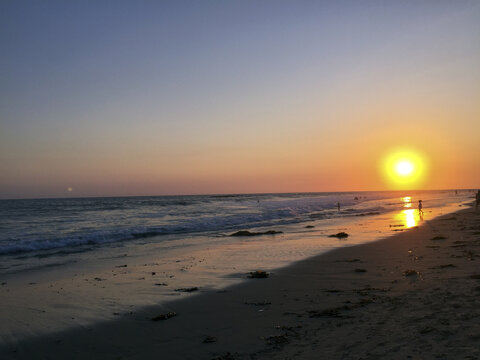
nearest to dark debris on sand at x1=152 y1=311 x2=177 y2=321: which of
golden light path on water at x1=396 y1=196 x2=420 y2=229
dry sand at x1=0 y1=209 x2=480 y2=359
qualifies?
dry sand at x1=0 y1=209 x2=480 y2=359

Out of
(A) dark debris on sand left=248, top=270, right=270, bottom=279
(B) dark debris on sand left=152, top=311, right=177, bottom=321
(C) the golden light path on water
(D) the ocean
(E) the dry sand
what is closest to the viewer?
(E) the dry sand

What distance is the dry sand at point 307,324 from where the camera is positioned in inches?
214

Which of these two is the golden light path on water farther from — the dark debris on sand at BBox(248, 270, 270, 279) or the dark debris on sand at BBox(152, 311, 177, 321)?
the dark debris on sand at BBox(152, 311, 177, 321)

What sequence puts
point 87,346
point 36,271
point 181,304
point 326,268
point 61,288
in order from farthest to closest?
point 36,271 < point 326,268 < point 61,288 < point 181,304 < point 87,346

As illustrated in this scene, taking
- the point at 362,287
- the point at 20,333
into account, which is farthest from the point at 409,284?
the point at 20,333

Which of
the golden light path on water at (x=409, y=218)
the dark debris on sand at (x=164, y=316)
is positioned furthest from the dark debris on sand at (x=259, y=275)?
the golden light path on water at (x=409, y=218)

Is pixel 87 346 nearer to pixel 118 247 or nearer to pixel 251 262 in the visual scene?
pixel 251 262

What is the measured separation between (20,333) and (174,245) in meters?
14.0

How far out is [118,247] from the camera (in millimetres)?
21016

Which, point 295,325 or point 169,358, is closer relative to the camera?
point 169,358

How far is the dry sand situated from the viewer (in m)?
5.43

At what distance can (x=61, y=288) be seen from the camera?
1088 cm

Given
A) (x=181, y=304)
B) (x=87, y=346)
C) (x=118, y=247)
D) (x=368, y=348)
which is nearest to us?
(x=368, y=348)

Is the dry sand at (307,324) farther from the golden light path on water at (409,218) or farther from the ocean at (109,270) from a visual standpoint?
the golden light path on water at (409,218)
